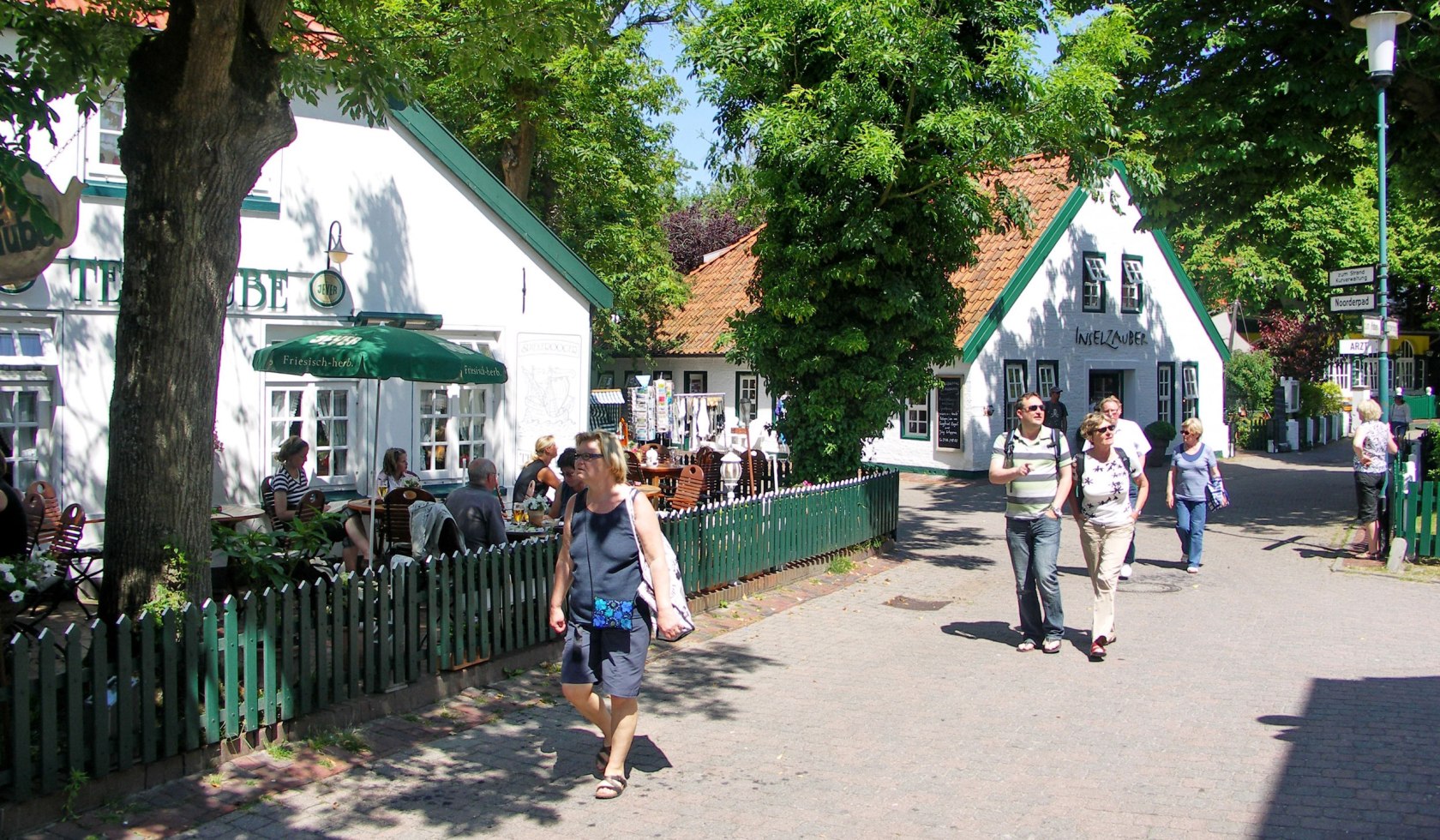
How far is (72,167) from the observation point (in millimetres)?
10539

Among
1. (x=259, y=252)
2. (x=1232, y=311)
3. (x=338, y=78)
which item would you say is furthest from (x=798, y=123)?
(x=1232, y=311)

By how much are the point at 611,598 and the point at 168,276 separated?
9.21ft

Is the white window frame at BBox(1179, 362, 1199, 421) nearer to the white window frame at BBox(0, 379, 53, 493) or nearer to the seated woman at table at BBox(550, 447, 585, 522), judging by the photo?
the seated woman at table at BBox(550, 447, 585, 522)

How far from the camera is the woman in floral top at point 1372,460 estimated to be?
12883 mm

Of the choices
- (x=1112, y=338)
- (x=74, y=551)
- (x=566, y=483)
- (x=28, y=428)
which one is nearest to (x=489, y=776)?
(x=566, y=483)

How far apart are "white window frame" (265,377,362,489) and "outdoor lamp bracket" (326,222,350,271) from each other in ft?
4.22

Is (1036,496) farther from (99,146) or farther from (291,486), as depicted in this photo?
(99,146)

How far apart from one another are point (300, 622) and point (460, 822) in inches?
61.5

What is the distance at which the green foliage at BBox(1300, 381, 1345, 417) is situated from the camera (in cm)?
3334

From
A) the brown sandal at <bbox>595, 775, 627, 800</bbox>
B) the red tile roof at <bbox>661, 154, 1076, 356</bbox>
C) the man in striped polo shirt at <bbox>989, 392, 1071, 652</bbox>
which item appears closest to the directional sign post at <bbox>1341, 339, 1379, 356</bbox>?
the red tile roof at <bbox>661, 154, 1076, 356</bbox>

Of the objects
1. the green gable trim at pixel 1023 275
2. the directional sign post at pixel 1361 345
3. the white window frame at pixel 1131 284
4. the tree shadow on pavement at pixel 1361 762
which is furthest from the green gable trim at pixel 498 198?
the white window frame at pixel 1131 284

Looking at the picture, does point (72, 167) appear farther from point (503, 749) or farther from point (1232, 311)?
point (1232, 311)

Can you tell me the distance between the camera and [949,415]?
23.7 metres

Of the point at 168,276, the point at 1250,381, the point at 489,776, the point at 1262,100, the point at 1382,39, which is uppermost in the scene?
the point at 1262,100
